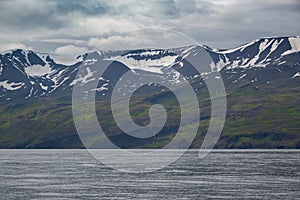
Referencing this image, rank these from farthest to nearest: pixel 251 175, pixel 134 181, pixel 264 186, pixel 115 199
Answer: pixel 251 175, pixel 134 181, pixel 264 186, pixel 115 199

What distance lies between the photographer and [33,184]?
11056 centimetres

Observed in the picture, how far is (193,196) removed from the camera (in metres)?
91.4

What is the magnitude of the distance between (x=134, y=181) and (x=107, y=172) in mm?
26353

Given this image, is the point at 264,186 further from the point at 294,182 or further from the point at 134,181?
the point at 134,181

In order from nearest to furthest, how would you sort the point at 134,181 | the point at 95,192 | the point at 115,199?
the point at 115,199, the point at 95,192, the point at 134,181

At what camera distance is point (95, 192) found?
9819cm

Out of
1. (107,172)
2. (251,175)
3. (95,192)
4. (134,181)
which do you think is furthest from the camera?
(107,172)

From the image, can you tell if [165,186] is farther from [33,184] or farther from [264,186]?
[33,184]

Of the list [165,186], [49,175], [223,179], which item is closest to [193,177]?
[223,179]

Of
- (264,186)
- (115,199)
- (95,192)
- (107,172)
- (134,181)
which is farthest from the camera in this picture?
(107,172)

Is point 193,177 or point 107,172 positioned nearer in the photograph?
point 193,177

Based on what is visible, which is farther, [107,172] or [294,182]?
[107,172]

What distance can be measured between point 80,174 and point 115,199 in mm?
46196

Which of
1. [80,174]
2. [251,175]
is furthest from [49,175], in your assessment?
[251,175]
